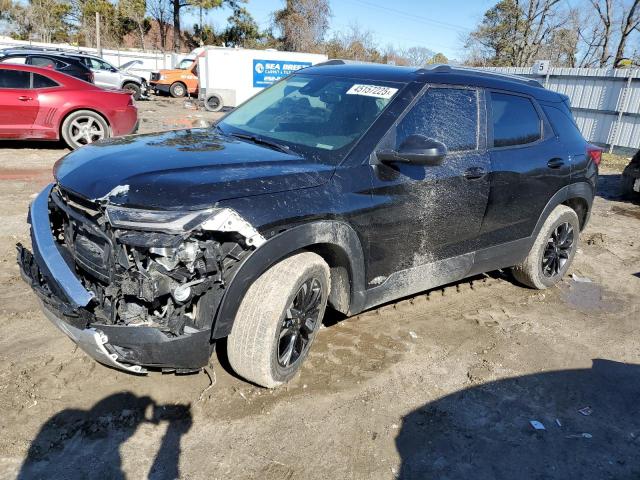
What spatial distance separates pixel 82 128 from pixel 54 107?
0.57 metres

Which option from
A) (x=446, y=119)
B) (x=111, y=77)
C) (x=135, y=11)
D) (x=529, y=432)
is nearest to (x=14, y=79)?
(x=446, y=119)

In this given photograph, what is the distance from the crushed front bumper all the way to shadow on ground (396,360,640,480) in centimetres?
124

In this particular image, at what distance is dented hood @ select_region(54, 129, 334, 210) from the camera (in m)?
2.50

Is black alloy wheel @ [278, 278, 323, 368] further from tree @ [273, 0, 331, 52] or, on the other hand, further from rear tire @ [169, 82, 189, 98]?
tree @ [273, 0, 331, 52]

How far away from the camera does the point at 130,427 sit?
2732 mm

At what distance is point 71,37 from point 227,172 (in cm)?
5248

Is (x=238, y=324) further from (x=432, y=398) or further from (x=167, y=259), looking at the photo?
(x=432, y=398)

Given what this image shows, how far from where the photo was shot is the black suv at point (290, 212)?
2.48 metres

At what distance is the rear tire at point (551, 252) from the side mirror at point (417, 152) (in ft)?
6.83

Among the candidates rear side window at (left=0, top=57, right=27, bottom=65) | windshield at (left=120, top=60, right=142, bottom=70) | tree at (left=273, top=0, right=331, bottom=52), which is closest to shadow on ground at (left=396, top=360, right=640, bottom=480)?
rear side window at (left=0, top=57, right=27, bottom=65)

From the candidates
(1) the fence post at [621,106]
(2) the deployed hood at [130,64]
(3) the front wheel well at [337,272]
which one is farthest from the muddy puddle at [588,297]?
(2) the deployed hood at [130,64]

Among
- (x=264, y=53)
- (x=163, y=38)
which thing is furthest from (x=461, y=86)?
(x=163, y=38)

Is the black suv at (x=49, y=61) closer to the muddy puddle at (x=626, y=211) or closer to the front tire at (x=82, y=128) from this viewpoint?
the front tire at (x=82, y=128)

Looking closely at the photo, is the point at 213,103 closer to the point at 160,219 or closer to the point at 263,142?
the point at 263,142
